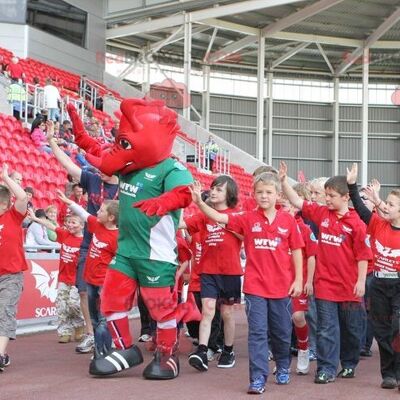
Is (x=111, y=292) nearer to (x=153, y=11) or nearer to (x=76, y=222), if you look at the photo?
(x=76, y=222)

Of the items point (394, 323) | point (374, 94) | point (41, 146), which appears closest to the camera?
point (394, 323)

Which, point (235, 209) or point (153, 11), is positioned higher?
point (153, 11)

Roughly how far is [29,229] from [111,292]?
4.79 m

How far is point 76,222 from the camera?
8523mm

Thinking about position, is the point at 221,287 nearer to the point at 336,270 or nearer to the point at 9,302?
the point at 336,270

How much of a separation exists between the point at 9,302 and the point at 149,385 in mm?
1438

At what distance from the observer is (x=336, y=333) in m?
6.41

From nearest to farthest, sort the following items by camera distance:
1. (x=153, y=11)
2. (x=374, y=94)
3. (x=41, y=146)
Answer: (x=41, y=146)
(x=153, y=11)
(x=374, y=94)

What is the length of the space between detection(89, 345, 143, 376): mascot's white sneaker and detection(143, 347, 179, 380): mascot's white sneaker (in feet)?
0.44

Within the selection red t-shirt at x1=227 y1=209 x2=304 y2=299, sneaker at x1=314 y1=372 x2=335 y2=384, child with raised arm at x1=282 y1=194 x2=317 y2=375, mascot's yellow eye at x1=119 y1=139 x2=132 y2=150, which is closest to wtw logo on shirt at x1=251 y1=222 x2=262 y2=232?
red t-shirt at x1=227 y1=209 x2=304 y2=299

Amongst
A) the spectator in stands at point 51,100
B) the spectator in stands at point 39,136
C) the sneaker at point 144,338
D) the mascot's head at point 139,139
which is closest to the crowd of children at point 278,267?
the mascot's head at point 139,139

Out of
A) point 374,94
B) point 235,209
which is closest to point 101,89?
point 374,94

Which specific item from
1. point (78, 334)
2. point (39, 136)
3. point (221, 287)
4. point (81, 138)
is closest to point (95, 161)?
point (81, 138)

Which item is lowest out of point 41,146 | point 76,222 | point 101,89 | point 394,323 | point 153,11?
point 394,323
